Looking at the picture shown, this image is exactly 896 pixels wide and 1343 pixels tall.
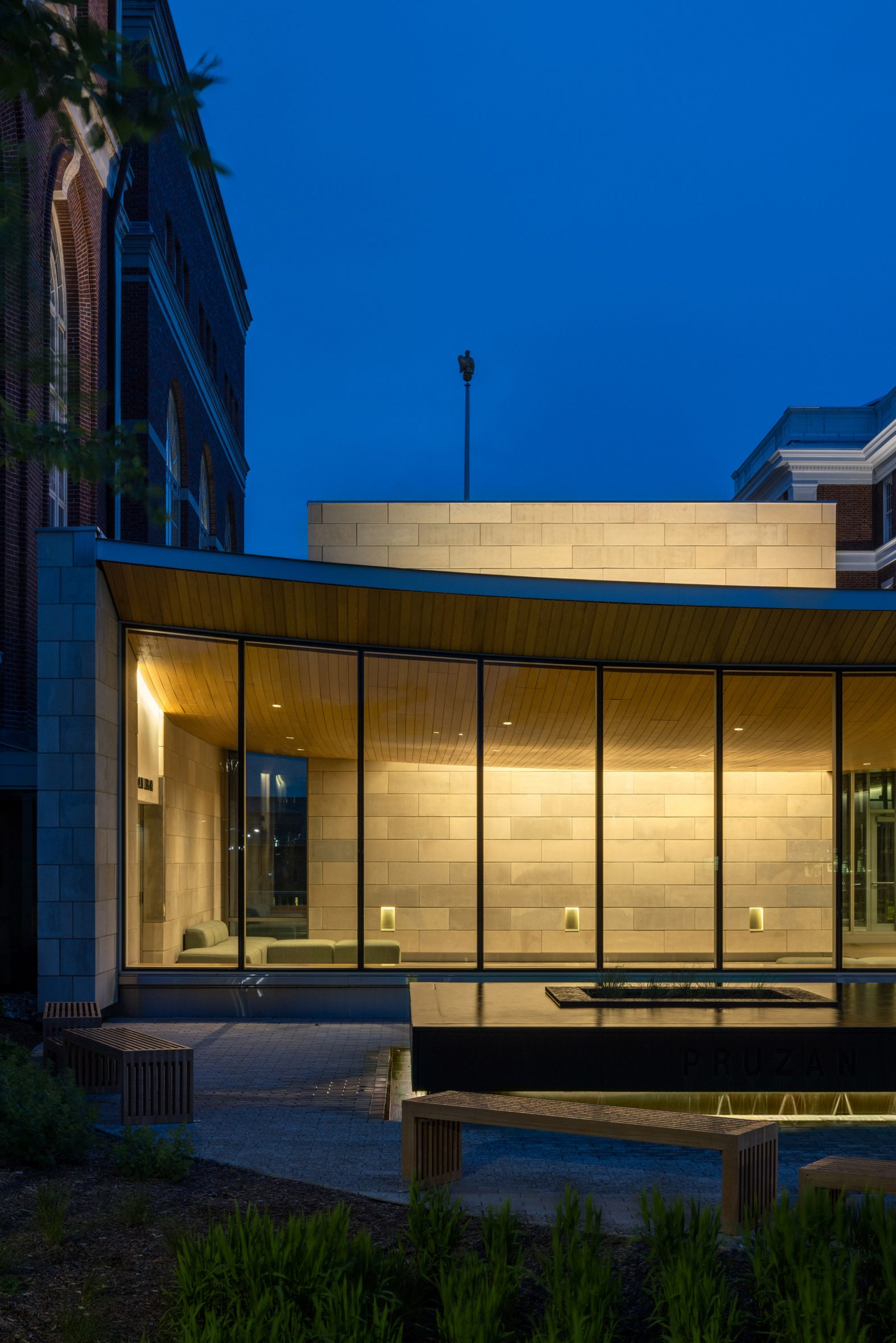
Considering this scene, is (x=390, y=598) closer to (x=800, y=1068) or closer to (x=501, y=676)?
(x=501, y=676)

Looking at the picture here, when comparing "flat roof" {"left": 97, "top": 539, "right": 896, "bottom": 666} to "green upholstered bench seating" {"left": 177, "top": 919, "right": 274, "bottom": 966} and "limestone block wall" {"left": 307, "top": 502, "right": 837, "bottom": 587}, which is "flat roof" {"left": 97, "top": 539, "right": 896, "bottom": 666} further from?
"green upholstered bench seating" {"left": 177, "top": 919, "right": 274, "bottom": 966}

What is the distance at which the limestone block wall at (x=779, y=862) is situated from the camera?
53.6 feet

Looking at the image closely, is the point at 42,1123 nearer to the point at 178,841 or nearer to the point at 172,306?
the point at 178,841

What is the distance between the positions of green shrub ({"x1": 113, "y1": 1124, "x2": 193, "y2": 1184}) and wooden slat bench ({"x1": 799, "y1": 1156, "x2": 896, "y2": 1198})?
3553mm

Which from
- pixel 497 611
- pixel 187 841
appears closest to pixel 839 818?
pixel 497 611

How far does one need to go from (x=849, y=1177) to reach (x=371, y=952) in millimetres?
9955

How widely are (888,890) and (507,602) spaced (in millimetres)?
6191

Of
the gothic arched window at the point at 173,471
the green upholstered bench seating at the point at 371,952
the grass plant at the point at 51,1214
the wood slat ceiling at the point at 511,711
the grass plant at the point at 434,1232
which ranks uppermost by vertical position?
the gothic arched window at the point at 173,471

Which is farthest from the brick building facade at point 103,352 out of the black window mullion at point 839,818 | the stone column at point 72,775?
the black window mullion at point 839,818

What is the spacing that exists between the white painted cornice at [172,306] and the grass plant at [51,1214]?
938 inches

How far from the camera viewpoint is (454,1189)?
7.83 m

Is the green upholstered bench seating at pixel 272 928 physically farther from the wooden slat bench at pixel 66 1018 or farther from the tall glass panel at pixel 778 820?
the tall glass panel at pixel 778 820

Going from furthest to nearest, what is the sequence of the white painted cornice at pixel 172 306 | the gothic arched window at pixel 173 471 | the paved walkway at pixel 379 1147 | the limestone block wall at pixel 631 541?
the gothic arched window at pixel 173 471 → the white painted cornice at pixel 172 306 → the limestone block wall at pixel 631 541 → the paved walkway at pixel 379 1147

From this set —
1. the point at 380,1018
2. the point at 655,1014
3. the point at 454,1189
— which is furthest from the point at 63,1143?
the point at 380,1018
